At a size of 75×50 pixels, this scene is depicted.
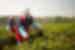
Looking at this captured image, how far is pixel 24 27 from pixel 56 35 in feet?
0.77

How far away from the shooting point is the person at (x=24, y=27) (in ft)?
3.68

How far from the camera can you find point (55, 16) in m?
1.12

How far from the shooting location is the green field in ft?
3.64

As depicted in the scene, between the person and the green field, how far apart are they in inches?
1.7

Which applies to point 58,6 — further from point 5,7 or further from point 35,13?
point 5,7

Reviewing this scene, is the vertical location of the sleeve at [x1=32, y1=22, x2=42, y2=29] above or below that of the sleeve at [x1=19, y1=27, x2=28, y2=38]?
above

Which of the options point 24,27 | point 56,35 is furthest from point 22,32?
point 56,35

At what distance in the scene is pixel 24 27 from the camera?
1.14m

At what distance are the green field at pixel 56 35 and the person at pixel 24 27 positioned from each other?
4 centimetres

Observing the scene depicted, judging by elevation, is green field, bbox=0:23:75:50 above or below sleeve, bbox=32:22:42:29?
below

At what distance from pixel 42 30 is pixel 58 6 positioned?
0.20 metres

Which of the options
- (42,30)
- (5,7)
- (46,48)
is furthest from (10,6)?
(46,48)

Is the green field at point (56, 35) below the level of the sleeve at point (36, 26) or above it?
below

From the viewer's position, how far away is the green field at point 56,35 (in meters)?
1.11
